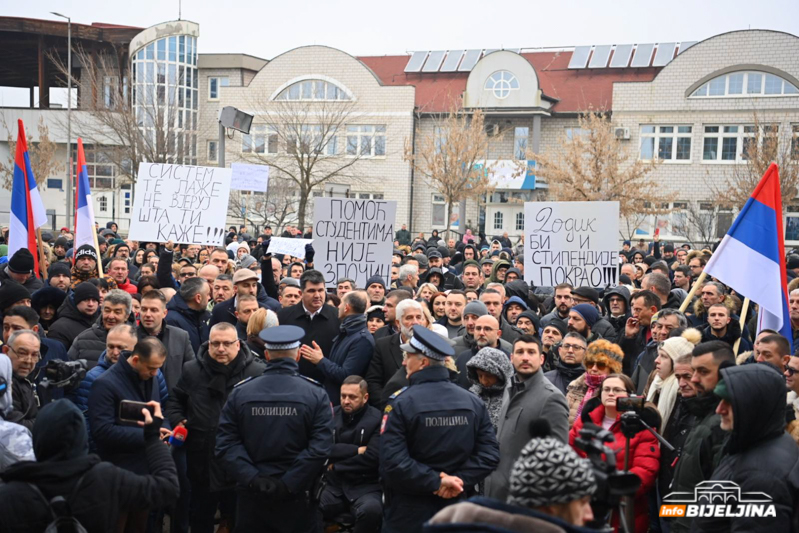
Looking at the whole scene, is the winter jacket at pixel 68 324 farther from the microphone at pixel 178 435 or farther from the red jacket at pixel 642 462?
the red jacket at pixel 642 462

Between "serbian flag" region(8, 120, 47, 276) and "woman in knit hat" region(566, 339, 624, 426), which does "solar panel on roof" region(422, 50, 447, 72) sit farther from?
"woman in knit hat" region(566, 339, 624, 426)

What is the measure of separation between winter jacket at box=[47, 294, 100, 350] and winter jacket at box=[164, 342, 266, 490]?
6.43 ft

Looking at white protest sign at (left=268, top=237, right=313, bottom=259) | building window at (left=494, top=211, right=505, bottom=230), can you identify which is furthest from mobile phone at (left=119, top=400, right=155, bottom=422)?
building window at (left=494, top=211, right=505, bottom=230)

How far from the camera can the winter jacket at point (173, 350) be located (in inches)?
290

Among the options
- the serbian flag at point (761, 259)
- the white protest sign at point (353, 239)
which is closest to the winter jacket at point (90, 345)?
the white protest sign at point (353, 239)

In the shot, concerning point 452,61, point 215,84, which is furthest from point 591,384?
point 215,84

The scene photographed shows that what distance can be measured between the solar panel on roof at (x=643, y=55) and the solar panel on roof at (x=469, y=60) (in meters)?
8.57

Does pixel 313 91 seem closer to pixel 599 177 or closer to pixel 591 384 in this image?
pixel 599 177

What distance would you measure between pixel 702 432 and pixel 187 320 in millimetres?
5138

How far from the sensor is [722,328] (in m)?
8.50

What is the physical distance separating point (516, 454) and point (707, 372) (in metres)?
1.35

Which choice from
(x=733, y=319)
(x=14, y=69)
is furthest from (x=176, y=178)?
(x=14, y=69)

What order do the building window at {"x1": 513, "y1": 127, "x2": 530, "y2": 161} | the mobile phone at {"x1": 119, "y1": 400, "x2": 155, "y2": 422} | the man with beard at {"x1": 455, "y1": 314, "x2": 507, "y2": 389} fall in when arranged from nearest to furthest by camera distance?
the mobile phone at {"x1": 119, "y1": 400, "x2": 155, "y2": 422}, the man with beard at {"x1": 455, "y1": 314, "x2": 507, "y2": 389}, the building window at {"x1": 513, "y1": 127, "x2": 530, "y2": 161}

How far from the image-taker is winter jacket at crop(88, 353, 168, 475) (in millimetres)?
5727
